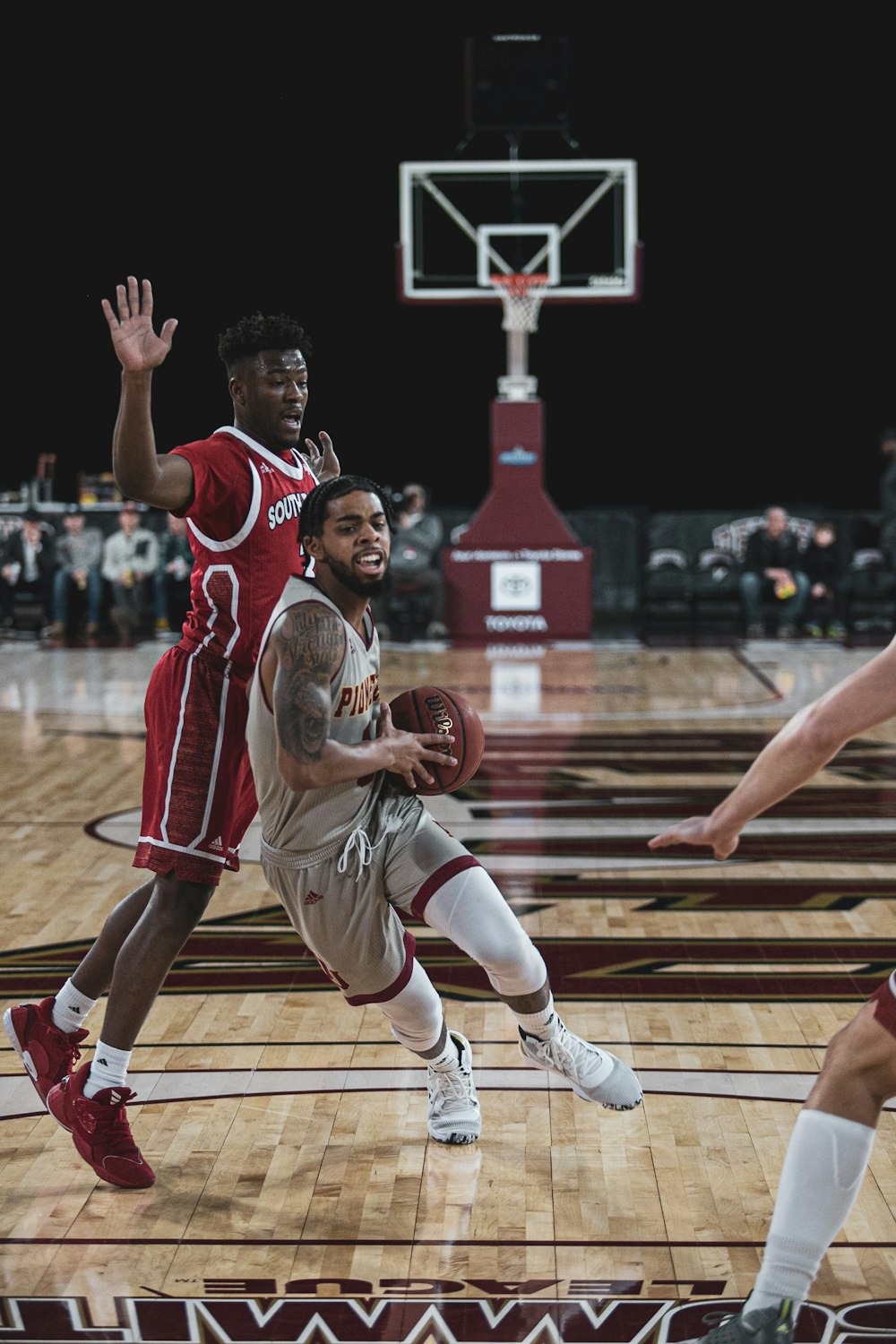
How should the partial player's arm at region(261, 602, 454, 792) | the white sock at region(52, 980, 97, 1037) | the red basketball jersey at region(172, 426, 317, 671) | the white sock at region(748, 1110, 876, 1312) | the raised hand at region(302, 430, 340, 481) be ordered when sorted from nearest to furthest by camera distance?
the white sock at region(748, 1110, 876, 1312)
the partial player's arm at region(261, 602, 454, 792)
the red basketball jersey at region(172, 426, 317, 671)
the white sock at region(52, 980, 97, 1037)
the raised hand at region(302, 430, 340, 481)

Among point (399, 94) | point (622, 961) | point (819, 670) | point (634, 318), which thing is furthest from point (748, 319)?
point (622, 961)

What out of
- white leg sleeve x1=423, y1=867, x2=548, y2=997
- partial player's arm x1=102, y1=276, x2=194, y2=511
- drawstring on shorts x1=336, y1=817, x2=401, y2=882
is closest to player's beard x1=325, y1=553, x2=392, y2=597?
partial player's arm x1=102, y1=276, x2=194, y2=511

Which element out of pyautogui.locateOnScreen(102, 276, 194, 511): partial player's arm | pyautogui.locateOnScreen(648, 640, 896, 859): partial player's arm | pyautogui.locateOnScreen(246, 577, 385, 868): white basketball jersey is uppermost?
pyautogui.locateOnScreen(102, 276, 194, 511): partial player's arm

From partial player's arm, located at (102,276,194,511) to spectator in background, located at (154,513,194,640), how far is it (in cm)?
1140

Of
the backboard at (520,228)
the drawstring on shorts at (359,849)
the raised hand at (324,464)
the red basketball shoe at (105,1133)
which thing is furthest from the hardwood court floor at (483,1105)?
the backboard at (520,228)

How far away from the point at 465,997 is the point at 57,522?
1303 centimetres

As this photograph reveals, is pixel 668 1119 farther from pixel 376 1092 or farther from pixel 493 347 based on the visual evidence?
pixel 493 347

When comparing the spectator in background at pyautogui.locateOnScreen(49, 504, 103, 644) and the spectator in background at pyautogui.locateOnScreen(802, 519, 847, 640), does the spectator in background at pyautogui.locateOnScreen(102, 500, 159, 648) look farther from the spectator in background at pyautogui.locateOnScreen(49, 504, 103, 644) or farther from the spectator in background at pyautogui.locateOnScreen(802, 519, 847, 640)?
the spectator in background at pyautogui.locateOnScreen(802, 519, 847, 640)

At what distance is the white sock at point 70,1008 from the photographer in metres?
3.59

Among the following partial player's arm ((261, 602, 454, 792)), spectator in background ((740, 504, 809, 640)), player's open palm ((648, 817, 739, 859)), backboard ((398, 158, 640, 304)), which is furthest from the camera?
backboard ((398, 158, 640, 304))

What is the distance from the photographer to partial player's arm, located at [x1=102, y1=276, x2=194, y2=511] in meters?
3.18

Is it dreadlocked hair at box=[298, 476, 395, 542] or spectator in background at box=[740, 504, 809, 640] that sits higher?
dreadlocked hair at box=[298, 476, 395, 542]

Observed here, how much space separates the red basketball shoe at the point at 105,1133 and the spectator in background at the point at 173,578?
11.5 metres

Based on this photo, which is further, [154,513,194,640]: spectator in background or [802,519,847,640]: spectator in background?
[802,519,847,640]: spectator in background
